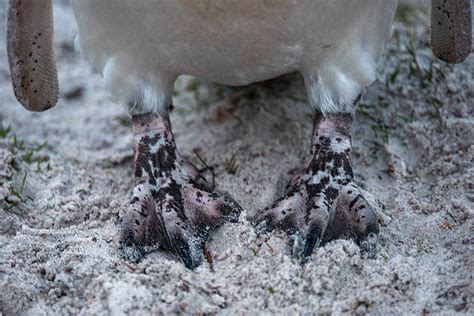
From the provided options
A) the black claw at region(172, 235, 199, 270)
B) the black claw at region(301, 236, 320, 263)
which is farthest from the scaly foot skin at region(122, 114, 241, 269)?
the black claw at region(301, 236, 320, 263)

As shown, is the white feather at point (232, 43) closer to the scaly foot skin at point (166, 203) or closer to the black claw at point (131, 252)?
the scaly foot skin at point (166, 203)

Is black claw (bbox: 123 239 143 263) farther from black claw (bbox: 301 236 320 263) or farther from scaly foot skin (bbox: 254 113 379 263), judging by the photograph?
black claw (bbox: 301 236 320 263)

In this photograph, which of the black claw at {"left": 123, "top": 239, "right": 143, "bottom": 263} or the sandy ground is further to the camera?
the black claw at {"left": 123, "top": 239, "right": 143, "bottom": 263}

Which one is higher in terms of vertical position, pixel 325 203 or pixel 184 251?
pixel 325 203

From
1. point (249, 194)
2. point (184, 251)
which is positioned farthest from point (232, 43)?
point (184, 251)

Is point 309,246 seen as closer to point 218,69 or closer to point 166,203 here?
point 166,203
